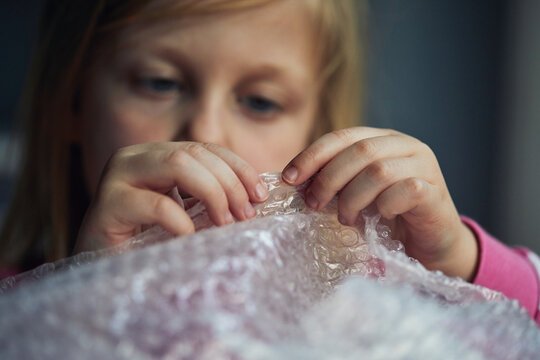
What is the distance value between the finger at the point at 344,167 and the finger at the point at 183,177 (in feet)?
0.22

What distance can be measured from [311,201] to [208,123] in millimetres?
272

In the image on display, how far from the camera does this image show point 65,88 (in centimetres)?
74

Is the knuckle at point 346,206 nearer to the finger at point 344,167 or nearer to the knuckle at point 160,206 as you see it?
the finger at point 344,167

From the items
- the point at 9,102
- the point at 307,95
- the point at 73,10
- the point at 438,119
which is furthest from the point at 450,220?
the point at 9,102

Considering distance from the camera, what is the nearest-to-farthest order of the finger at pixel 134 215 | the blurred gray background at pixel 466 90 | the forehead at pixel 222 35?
the finger at pixel 134 215 < the forehead at pixel 222 35 < the blurred gray background at pixel 466 90

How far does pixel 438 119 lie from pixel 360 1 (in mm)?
674

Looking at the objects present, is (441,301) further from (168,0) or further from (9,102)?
(9,102)

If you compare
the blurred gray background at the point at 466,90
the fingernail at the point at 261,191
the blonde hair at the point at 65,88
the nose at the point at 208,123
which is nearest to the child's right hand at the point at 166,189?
A: the fingernail at the point at 261,191

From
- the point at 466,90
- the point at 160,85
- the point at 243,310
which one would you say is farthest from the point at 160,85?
the point at 466,90

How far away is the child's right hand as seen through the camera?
33 cm

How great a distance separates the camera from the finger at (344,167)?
0.36 meters

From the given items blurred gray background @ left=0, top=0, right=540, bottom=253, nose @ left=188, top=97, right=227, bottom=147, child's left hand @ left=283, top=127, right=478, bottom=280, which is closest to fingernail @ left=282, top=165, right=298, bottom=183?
child's left hand @ left=283, top=127, right=478, bottom=280

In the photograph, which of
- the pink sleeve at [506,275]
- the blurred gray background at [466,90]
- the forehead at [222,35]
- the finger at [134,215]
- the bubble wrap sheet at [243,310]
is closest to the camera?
the bubble wrap sheet at [243,310]

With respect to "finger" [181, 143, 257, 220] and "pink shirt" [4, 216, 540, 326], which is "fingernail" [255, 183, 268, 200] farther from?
"pink shirt" [4, 216, 540, 326]
